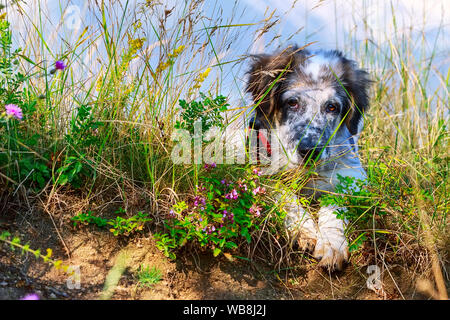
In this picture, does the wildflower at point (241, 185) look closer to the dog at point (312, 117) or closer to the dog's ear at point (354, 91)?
the dog at point (312, 117)

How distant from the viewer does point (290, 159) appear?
2789mm

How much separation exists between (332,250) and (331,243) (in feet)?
0.13

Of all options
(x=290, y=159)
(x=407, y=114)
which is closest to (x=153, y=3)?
(x=290, y=159)

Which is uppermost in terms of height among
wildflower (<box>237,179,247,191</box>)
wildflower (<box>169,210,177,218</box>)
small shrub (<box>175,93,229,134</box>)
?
small shrub (<box>175,93,229,134</box>)

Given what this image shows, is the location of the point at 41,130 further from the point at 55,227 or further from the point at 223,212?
the point at 223,212

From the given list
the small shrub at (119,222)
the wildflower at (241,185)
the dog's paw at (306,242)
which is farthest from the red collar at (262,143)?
the small shrub at (119,222)

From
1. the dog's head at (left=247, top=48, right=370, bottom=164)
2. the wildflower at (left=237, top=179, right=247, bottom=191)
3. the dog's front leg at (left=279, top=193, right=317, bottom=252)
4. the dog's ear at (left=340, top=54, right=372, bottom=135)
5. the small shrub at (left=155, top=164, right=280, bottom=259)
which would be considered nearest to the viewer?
the small shrub at (left=155, top=164, right=280, bottom=259)

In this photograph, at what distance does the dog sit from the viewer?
2598 mm

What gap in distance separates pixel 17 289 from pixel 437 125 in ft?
10.3

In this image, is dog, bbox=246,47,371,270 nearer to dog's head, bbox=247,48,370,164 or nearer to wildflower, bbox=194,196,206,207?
dog's head, bbox=247,48,370,164

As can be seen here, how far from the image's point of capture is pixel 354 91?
131 inches

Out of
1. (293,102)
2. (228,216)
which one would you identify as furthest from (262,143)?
(228,216)

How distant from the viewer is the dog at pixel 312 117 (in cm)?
260

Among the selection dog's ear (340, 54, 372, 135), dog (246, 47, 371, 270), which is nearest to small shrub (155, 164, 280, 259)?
dog (246, 47, 371, 270)
